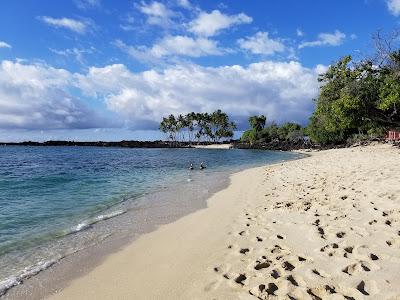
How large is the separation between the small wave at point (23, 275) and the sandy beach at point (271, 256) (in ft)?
4.15

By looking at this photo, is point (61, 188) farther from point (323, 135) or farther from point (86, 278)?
point (323, 135)

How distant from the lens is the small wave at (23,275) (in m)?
7.50

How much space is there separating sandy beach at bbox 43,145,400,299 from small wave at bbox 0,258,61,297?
1.26m

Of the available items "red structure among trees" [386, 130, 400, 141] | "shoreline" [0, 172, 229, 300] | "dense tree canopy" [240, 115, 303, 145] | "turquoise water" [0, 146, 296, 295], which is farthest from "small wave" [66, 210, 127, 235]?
"dense tree canopy" [240, 115, 303, 145]

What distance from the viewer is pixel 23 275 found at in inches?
321

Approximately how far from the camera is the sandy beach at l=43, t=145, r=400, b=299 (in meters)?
6.07

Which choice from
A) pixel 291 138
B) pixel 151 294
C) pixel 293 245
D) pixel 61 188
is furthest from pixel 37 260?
pixel 291 138

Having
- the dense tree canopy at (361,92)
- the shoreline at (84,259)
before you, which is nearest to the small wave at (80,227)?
the shoreline at (84,259)

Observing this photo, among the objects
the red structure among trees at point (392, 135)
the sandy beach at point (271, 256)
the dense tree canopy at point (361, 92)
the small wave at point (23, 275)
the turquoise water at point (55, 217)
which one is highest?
the dense tree canopy at point (361, 92)

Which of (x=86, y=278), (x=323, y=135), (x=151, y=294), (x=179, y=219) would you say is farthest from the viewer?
(x=323, y=135)

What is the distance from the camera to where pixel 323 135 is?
84.4m

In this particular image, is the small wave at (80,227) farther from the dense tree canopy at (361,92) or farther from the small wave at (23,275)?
the dense tree canopy at (361,92)

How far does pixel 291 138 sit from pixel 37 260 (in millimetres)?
110546

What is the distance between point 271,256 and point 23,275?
5.58m
